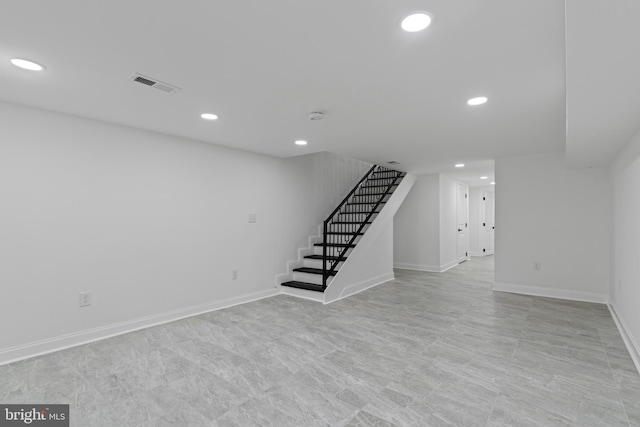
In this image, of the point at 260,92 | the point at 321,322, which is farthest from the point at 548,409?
the point at 260,92

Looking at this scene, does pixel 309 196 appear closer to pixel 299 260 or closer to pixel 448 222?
pixel 299 260

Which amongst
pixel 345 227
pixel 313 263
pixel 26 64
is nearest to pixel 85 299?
pixel 26 64

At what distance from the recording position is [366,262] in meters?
5.39

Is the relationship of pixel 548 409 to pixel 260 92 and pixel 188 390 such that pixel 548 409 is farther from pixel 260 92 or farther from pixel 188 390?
pixel 260 92

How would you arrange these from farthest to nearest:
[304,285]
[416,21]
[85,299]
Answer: [304,285], [85,299], [416,21]

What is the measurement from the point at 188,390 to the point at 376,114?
108 inches

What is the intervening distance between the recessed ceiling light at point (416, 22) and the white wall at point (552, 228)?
14.2 feet

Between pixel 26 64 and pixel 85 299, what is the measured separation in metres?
2.14

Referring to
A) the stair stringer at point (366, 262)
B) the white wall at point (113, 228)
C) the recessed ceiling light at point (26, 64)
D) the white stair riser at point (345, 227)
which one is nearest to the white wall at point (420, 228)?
the stair stringer at point (366, 262)

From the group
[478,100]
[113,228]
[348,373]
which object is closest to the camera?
[348,373]

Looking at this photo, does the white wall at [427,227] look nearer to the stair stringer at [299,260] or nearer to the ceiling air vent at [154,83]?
the stair stringer at [299,260]

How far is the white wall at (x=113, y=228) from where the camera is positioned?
2.72 metres

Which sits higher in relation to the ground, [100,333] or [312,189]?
[312,189]

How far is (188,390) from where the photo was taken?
85.5 inches
